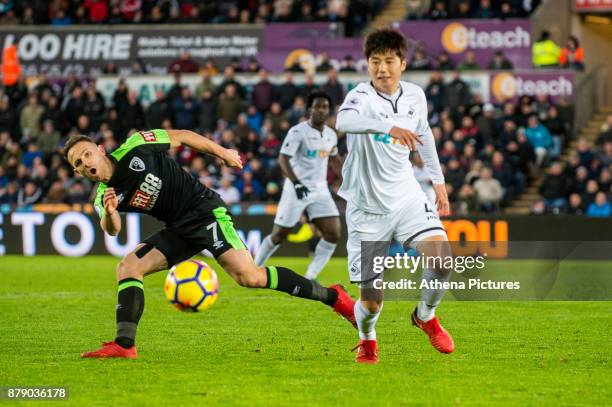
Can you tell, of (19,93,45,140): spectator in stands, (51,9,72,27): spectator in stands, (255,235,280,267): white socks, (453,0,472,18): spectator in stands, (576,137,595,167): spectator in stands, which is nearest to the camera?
(255,235,280,267): white socks

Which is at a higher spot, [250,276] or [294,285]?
[250,276]

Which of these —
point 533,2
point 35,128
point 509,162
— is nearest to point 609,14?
point 533,2

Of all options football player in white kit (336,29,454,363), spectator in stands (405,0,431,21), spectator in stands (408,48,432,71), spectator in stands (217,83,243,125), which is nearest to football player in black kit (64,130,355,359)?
football player in white kit (336,29,454,363)

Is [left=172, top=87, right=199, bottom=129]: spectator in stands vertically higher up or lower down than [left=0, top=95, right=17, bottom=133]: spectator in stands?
higher up

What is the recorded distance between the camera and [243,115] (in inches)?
995

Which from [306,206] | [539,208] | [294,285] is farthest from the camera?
[539,208]

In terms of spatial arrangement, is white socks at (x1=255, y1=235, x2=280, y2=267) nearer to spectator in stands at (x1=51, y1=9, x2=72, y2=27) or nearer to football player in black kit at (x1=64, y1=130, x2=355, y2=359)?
football player in black kit at (x1=64, y1=130, x2=355, y2=359)

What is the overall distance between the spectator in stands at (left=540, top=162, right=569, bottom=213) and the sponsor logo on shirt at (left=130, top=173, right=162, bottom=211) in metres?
14.6

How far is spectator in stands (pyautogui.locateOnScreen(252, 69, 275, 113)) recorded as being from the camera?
85.5 feet

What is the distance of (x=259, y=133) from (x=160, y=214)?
16.4 meters

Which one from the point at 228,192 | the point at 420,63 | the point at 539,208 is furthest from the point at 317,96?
the point at 420,63

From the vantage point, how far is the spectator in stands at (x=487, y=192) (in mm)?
22625

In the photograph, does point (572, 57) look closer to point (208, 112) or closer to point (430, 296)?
point (208, 112)

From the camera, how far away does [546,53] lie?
26.7 m
